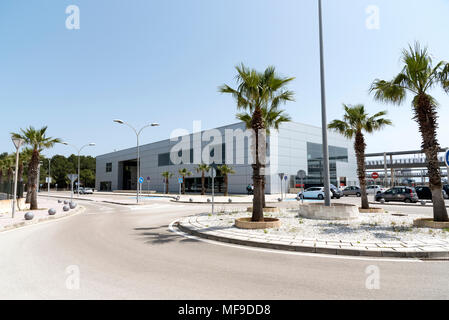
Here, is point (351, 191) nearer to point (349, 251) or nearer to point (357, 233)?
point (357, 233)

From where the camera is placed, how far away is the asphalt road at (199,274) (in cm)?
380

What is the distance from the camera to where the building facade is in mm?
44906

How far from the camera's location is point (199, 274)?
15.3 ft

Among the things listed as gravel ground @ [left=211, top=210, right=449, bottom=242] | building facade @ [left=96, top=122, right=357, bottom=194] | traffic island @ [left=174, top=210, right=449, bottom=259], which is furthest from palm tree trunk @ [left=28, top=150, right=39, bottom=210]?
building facade @ [left=96, top=122, right=357, bottom=194]

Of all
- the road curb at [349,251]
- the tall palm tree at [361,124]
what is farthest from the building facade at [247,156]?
the road curb at [349,251]

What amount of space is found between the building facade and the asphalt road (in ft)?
114

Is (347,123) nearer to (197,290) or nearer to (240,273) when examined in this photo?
(240,273)

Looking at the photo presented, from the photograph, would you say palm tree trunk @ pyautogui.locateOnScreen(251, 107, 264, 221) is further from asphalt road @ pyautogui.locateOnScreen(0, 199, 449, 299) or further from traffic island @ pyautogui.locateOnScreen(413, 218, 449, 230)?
traffic island @ pyautogui.locateOnScreen(413, 218, 449, 230)

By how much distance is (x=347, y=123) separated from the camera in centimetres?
1672

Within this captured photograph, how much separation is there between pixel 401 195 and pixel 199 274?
2526 centimetres

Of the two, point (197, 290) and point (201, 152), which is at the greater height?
point (201, 152)

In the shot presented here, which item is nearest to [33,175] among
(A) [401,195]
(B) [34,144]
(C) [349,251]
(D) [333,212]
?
(B) [34,144]
